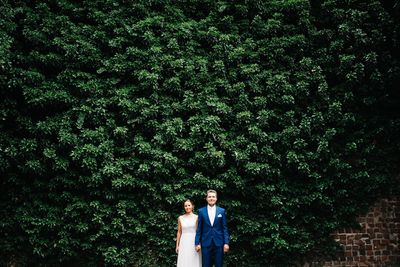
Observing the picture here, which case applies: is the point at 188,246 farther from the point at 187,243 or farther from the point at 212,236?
the point at 212,236

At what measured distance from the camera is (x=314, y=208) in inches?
370

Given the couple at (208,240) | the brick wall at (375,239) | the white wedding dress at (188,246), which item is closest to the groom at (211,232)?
the couple at (208,240)

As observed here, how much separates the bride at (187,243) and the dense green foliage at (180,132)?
1.92m

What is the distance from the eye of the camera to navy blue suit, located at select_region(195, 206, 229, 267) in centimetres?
685

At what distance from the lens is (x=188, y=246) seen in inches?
281

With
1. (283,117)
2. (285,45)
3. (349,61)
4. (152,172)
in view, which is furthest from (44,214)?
(349,61)

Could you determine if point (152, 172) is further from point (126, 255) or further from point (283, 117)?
point (283, 117)

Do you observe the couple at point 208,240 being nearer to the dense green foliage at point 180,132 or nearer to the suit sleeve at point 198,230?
the suit sleeve at point 198,230

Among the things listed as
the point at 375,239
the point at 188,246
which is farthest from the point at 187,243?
the point at 375,239

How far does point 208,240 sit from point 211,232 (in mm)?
162

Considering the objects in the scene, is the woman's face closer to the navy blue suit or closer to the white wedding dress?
the white wedding dress

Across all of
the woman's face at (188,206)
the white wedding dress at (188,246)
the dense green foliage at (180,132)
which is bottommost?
the white wedding dress at (188,246)

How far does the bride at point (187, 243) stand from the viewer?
7092mm

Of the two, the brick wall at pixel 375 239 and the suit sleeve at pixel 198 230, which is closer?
the suit sleeve at pixel 198 230
